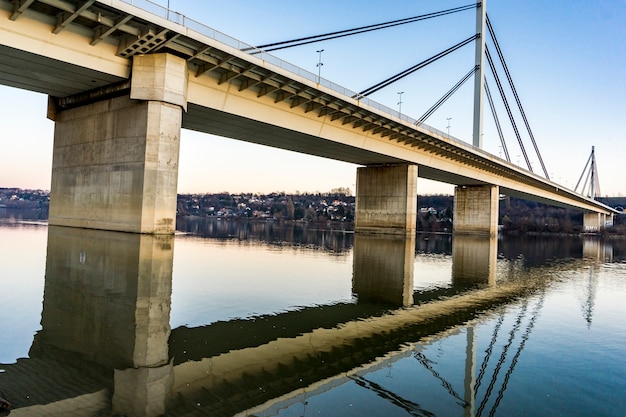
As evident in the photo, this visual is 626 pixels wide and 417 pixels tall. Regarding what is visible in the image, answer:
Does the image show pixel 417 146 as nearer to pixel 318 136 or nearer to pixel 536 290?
pixel 318 136

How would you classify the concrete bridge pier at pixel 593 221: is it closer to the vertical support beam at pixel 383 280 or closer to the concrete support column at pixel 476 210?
the concrete support column at pixel 476 210

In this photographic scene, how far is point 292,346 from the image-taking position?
7785 millimetres

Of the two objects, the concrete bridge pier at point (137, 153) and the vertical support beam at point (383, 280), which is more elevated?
the concrete bridge pier at point (137, 153)

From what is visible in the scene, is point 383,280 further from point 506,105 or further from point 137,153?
point 506,105

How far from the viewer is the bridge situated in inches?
901

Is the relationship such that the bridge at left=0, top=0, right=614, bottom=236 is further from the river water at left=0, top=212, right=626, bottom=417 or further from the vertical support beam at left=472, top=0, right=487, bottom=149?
the vertical support beam at left=472, top=0, right=487, bottom=149


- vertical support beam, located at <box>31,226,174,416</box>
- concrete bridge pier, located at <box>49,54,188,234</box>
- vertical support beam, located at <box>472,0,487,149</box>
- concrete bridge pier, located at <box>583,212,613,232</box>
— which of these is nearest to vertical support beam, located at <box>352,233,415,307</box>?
vertical support beam, located at <box>31,226,174,416</box>

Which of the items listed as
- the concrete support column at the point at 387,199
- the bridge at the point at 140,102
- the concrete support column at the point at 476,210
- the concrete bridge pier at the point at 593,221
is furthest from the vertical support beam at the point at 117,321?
the concrete bridge pier at the point at 593,221

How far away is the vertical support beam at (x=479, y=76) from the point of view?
6106cm

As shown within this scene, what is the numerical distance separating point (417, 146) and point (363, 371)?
47016mm

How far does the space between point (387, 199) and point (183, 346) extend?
4965cm

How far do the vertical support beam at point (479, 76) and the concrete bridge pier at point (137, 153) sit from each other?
4562 cm

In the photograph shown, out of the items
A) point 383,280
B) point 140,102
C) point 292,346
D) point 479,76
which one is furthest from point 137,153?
point 479,76

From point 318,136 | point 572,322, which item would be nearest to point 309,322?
point 572,322
